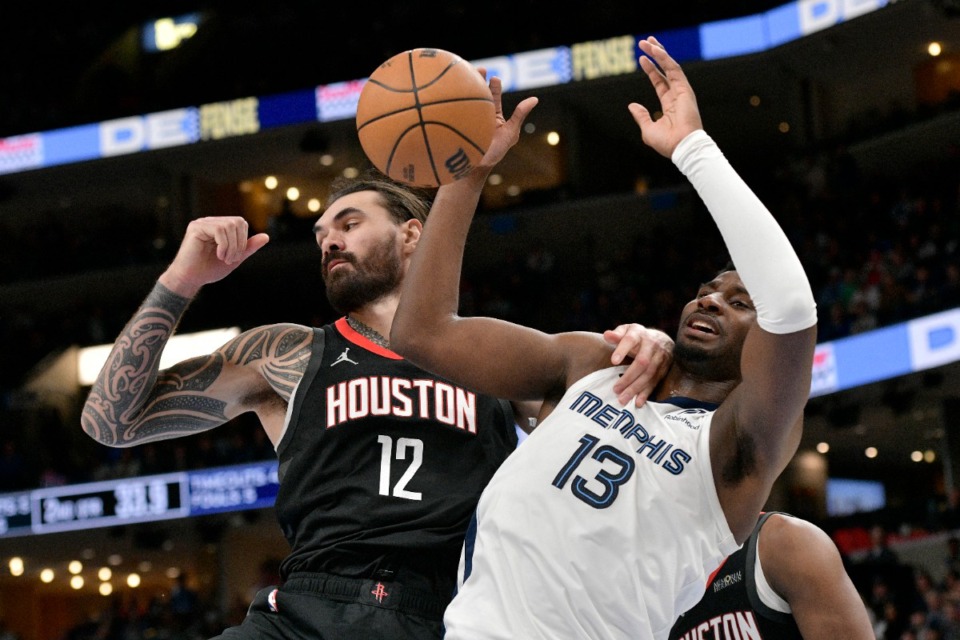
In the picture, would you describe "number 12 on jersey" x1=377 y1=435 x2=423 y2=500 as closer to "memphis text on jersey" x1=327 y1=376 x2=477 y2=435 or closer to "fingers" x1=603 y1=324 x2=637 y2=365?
"memphis text on jersey" x1=327 y1=376 x2=477 y2=435

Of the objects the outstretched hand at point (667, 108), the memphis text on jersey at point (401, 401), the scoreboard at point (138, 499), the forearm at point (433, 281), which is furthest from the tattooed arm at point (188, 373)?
the scoreboard at point (138, 499)

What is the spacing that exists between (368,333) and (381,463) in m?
0.56

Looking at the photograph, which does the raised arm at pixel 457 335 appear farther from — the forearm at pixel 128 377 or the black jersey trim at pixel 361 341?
the forearm at pixel 128 377

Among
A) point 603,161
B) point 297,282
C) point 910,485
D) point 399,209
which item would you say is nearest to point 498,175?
point 603,161

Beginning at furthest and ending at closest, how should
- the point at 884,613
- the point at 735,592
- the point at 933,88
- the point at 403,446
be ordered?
1. the point at 933,88
2. the point at 884,613
3. the point at 735,592
4. the point at 403,446

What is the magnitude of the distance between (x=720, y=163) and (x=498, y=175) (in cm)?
2379

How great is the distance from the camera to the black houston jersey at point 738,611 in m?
3.98

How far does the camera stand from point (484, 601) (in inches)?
112

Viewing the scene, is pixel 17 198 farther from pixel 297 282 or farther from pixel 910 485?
pixel 910 485

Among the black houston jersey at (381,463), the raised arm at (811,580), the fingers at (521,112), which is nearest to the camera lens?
the fingers at (521,112)

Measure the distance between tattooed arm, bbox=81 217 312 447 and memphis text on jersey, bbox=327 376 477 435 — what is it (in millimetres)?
231

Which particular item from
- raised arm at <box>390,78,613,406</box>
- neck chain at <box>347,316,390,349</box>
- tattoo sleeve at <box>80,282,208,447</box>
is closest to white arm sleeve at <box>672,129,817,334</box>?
raised arm at <box>390,78,613,406</box>

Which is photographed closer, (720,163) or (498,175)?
(720,163)

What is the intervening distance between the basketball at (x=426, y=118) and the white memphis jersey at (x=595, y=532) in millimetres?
735
